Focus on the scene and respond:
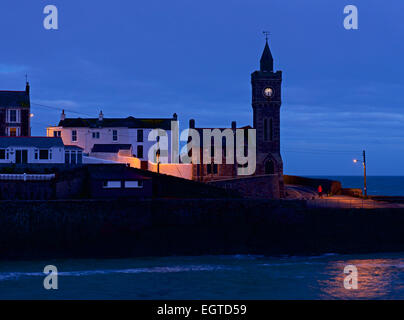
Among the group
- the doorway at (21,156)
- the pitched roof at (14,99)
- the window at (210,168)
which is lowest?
the window at (210,168)

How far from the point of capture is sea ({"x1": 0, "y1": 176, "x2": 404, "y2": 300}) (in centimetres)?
2478

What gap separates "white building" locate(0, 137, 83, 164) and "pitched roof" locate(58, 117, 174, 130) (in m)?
16.3

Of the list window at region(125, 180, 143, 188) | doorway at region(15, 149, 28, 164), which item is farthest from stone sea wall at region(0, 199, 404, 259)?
doorway at region(15, 149, 28, 164)

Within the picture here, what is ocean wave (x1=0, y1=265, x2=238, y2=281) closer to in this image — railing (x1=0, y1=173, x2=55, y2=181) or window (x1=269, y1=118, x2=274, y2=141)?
railing (x1=0, y1=173, x2=55, y2=181)

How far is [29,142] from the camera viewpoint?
155 ft

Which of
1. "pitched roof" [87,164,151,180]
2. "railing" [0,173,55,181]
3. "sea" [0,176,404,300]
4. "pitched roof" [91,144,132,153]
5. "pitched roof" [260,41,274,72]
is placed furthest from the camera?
"pitched roof" [260,41,274,72]

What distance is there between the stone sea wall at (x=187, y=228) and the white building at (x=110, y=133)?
2954 cm

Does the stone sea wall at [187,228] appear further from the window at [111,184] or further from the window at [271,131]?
the window at [271,131]

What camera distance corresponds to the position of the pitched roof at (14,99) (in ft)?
191

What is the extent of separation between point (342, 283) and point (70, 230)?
18.8 m

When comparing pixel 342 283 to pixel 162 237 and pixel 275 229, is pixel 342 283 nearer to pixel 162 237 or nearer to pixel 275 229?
pixel 275 229

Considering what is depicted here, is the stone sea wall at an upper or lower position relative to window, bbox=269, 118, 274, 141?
lower

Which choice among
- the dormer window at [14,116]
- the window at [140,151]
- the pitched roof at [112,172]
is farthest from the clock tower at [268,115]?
the dormer window at [14,116]
